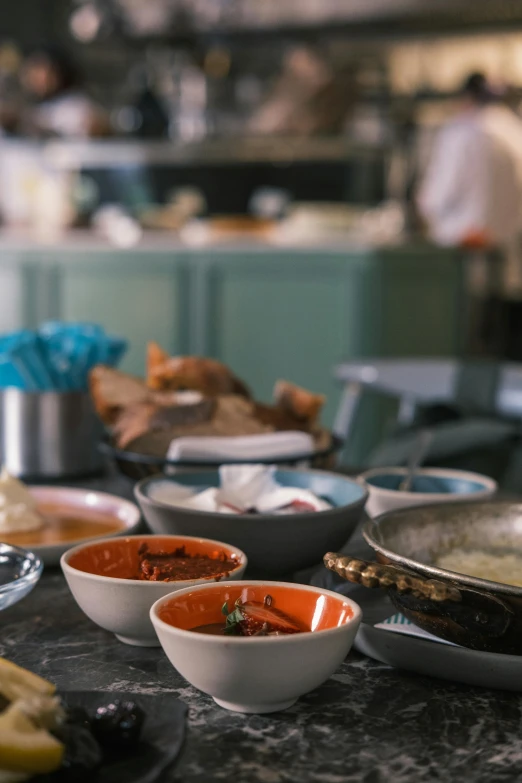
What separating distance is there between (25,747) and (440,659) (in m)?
0.35

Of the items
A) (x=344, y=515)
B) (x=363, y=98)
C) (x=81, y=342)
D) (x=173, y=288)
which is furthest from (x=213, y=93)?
(x=344, y=515)

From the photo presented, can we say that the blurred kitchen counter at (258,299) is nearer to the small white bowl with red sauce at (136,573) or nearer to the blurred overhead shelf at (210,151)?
the blurred overhead shelf at (210,151)

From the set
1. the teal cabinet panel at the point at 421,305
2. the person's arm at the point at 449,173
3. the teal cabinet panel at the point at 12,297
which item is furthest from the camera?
the person's arm at the point at 449,173

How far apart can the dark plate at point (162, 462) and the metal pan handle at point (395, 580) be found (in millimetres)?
501

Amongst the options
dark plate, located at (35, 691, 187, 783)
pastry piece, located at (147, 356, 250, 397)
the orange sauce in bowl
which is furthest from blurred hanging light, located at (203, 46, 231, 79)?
dark plate, located at (35, 691, 187, 783)

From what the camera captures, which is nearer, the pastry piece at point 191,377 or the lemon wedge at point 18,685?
the lemon wedge at point 18,685

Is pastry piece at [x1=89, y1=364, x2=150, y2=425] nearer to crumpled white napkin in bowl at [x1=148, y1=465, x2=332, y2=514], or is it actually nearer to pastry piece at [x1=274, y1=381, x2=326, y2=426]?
pastry piece at [x1=274, y1=381, x2=326, y2=426]

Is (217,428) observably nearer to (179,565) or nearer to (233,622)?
(179,565)

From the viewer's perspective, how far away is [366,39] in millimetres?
7230

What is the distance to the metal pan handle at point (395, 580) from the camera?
2.38 feet

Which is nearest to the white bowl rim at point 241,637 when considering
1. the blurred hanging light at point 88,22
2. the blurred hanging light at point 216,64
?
the blurred hanging light at point 216,64

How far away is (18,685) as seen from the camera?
2.03ft

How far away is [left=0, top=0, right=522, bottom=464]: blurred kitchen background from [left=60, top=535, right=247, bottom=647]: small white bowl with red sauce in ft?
11.0

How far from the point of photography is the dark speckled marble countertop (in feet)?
2.12
